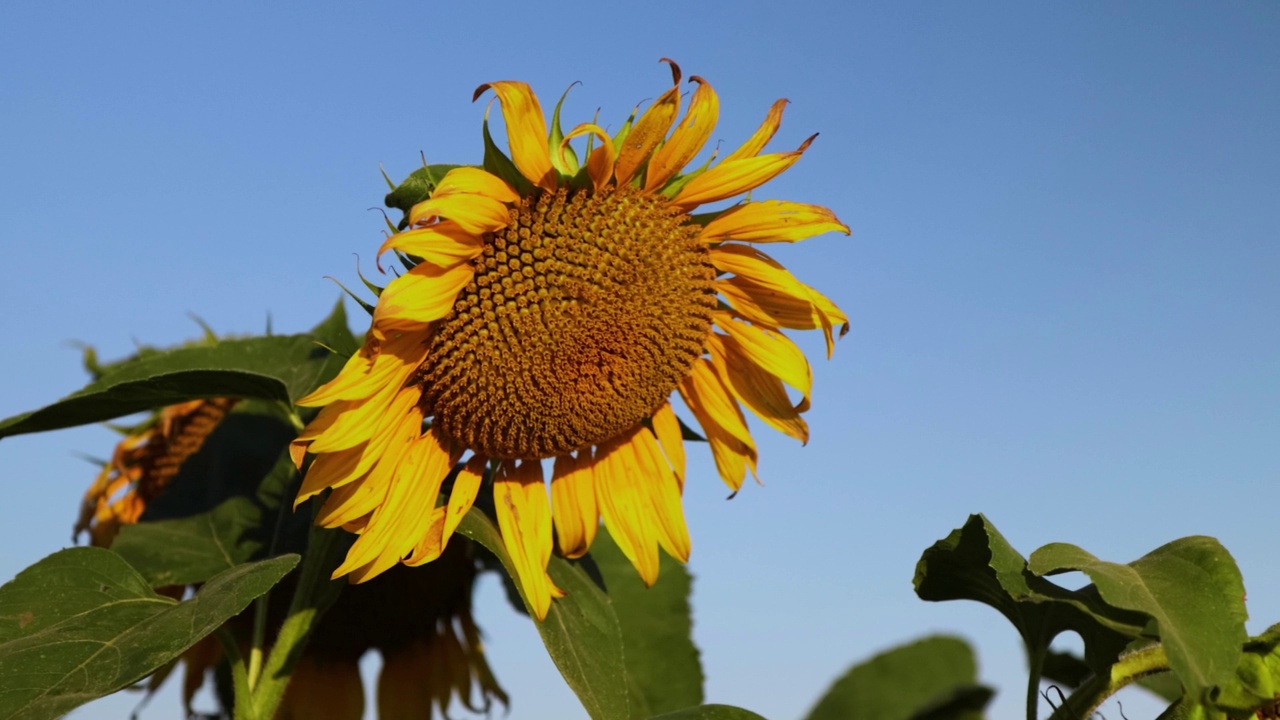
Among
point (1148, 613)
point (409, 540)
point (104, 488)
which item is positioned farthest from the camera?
point (104, 488)

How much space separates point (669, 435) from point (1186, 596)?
1.10 metres

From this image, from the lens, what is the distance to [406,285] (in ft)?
6.31

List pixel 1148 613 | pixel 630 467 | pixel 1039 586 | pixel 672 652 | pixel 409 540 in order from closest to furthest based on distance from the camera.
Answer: pixel 1148 613 → pixel 1039 586 → pixel 409 540 → pixel 630 467 → pixel 672 652

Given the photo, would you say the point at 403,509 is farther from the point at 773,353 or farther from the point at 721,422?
the point at 773,353

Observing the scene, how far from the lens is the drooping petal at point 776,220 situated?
2227mm

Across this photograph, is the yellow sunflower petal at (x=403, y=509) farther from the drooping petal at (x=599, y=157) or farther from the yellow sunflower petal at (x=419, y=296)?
the drooping petal at (x=599, y=157)

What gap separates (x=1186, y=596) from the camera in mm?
1529

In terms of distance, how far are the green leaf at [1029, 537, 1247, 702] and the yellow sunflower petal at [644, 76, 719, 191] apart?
0.91m

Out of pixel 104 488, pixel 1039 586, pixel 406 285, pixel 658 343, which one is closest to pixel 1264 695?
pixel 1039 586

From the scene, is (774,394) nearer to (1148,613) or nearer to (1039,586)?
(1039,586)

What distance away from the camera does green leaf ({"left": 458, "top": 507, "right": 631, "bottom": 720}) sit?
2.04 metres

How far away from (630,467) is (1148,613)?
1.16m

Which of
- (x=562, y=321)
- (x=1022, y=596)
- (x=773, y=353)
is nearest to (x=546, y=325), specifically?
(x=562, y=321)

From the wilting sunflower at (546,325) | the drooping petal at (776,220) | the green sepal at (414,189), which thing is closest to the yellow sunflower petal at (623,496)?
the wilting sunflower at (546,325)
